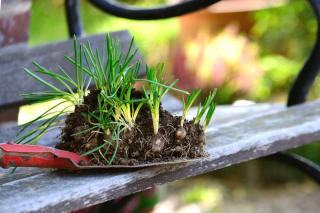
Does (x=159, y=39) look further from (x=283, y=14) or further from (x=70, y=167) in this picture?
(x=70, y=167)

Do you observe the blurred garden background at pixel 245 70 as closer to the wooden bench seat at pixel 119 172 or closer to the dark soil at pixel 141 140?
the wooden bench seat at pixel 119 172

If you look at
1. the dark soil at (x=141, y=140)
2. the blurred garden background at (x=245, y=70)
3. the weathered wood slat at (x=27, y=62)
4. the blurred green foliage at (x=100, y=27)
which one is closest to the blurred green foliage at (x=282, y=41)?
the blurred garden background at (x=245, y=70)

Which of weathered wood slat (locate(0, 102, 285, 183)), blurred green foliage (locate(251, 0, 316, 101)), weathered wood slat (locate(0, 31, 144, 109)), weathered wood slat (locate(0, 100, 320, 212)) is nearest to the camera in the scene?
weathered wood slat (locate(0, 100, 320, 212))

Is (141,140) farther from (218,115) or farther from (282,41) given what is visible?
(282,41)

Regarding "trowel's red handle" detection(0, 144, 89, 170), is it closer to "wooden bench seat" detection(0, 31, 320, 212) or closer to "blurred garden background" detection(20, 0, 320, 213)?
"wooden bench seat" detection(0, 31, 320, 212)

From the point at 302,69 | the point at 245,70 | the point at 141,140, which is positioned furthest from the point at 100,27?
the point at 141,140

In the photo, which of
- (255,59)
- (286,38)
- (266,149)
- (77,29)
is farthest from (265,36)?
(266,149)

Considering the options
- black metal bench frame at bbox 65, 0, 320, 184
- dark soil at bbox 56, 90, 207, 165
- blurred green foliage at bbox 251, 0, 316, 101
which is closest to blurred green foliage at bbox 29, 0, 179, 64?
blurred green foliage at bbox 251, 0, 316, 101
